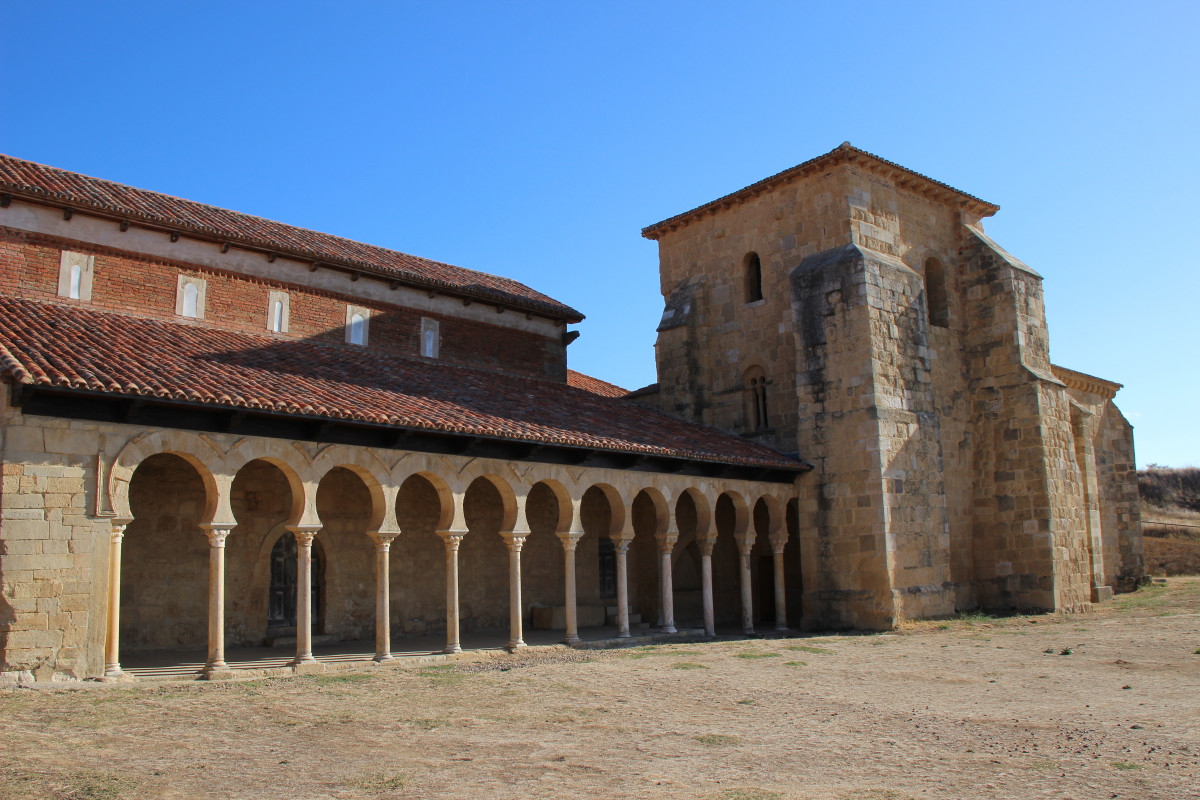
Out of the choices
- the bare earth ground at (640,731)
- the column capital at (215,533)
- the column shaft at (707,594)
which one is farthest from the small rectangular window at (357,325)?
the column shaft at (707,594)

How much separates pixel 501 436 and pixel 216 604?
4718 mm

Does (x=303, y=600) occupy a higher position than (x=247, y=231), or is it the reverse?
(x=247, y=231)

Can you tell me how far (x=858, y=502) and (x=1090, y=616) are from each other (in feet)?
19.1

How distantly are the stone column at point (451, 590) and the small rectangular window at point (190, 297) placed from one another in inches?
250

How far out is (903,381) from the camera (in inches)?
760

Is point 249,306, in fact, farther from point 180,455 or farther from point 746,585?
point 746,585

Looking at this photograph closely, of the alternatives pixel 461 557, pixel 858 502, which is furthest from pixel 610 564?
pixel 858 502

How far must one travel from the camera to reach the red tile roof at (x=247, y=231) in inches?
604

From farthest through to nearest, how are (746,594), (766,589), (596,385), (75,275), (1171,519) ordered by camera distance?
(1171,519) → (596,385) → (766,589) → (746,594) → (75,275)

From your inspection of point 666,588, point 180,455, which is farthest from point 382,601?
point 666,588

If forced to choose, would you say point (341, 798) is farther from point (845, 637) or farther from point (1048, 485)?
point (1048, 485)

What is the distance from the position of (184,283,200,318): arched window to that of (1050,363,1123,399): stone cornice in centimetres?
2370

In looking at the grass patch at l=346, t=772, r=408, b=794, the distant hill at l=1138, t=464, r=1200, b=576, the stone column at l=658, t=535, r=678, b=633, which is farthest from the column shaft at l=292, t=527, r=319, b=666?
the distant hill at l=1138, t=464, r=1200, b=576

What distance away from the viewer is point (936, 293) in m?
21.9
